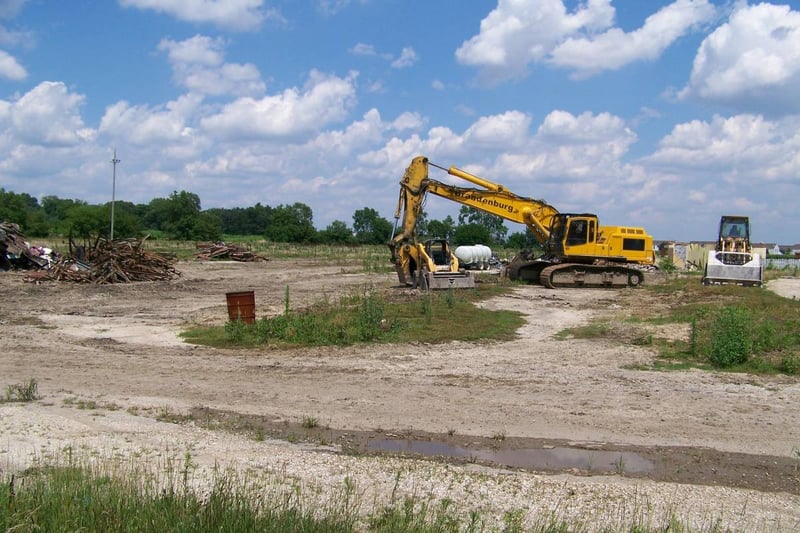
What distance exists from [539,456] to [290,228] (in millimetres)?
97670

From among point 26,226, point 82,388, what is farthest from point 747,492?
point 26,226

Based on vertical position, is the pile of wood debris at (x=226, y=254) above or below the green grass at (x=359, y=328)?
above

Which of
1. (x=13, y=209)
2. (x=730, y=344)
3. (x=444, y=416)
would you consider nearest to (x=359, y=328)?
(x=444, y=416)

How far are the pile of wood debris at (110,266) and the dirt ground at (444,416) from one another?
524 inches

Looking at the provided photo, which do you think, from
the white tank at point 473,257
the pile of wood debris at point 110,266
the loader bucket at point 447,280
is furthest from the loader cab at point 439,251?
the white tank at point 473,257

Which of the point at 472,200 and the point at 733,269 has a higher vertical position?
the point at 472,200

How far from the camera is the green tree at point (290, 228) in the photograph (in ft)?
334

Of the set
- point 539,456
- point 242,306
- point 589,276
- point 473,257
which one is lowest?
point 539,456

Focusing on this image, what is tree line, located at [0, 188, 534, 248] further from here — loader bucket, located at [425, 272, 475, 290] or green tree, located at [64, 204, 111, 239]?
loader bucket, located at [425, 272, 475, 290]

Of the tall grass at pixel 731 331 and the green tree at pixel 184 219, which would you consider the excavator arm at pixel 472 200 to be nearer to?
the tall grass at pixel 731 331

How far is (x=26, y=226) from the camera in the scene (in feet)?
279

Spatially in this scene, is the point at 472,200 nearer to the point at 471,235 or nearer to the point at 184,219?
the point at 471,235

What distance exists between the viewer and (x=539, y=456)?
7.87 meters

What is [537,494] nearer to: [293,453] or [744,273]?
[293,453]
